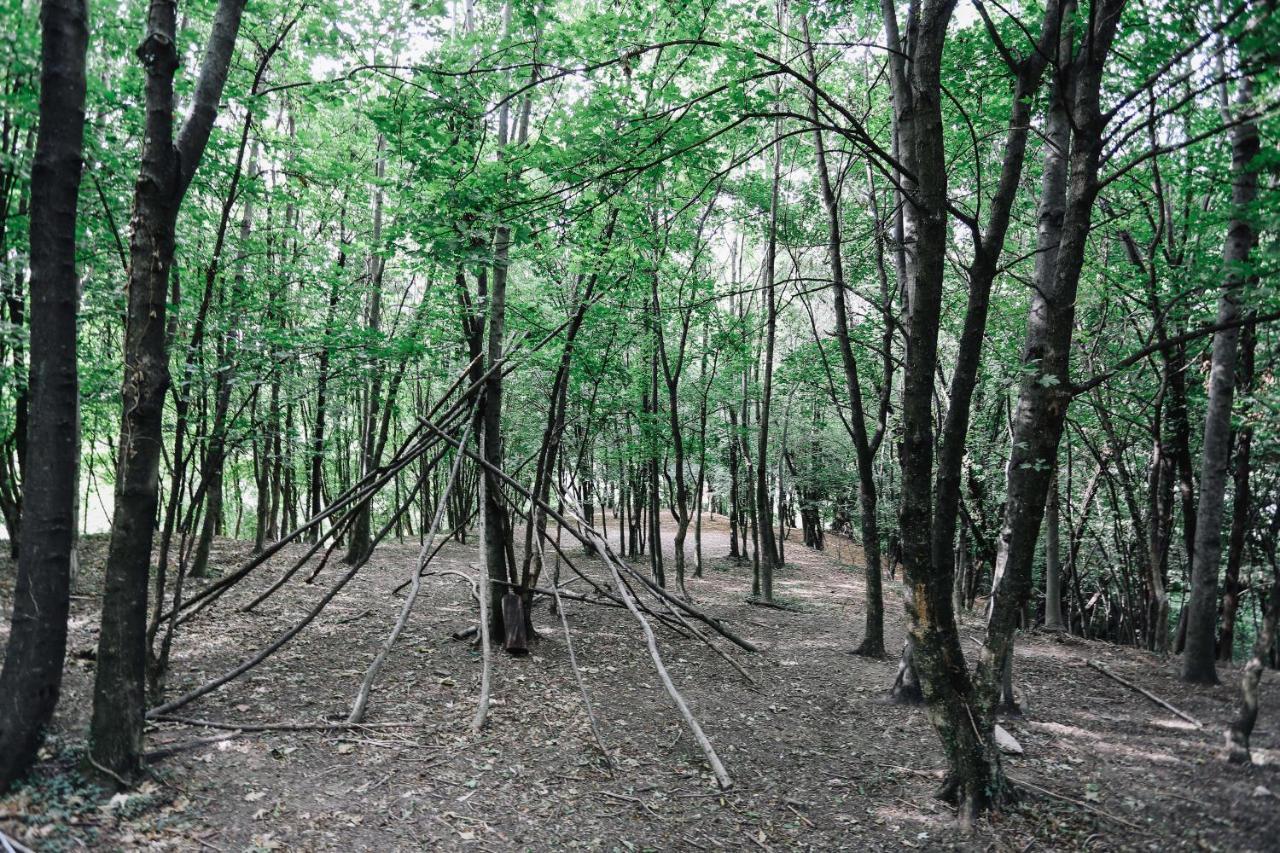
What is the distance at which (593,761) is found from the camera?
5473 mm

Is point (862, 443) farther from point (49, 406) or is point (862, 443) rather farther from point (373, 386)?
Answer: point (373, 386)

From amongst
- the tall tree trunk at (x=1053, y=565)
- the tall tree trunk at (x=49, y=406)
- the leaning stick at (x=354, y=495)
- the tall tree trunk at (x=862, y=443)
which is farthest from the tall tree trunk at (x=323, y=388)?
the tall tree trunk at (x=1053, y=565)

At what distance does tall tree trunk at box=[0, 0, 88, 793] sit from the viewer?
3840 millimetres

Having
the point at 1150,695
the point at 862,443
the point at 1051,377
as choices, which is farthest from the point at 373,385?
the point at 1150,695

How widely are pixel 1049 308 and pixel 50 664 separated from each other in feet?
22.9

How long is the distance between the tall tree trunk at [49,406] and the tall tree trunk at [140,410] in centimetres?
31

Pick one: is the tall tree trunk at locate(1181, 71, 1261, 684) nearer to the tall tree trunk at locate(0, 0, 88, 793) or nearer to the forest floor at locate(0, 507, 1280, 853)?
the forest floor at locate(0, 507, 1280, 853)

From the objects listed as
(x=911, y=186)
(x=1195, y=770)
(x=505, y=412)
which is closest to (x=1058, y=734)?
(x=1195, y=770)

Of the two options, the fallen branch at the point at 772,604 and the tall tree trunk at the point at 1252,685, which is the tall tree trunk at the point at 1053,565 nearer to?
the fallen branch at the point at 772,604

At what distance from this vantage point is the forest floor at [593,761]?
4191mm

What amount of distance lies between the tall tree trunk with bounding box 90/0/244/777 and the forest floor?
0.45 meters

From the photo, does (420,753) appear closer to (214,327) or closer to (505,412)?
(214,327)

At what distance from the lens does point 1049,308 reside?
4.61 meters

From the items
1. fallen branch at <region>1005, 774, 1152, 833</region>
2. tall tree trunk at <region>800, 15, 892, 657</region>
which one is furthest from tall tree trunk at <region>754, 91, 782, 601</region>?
→ fallen branch at <region>1005, 774, 1152, 833</region>
